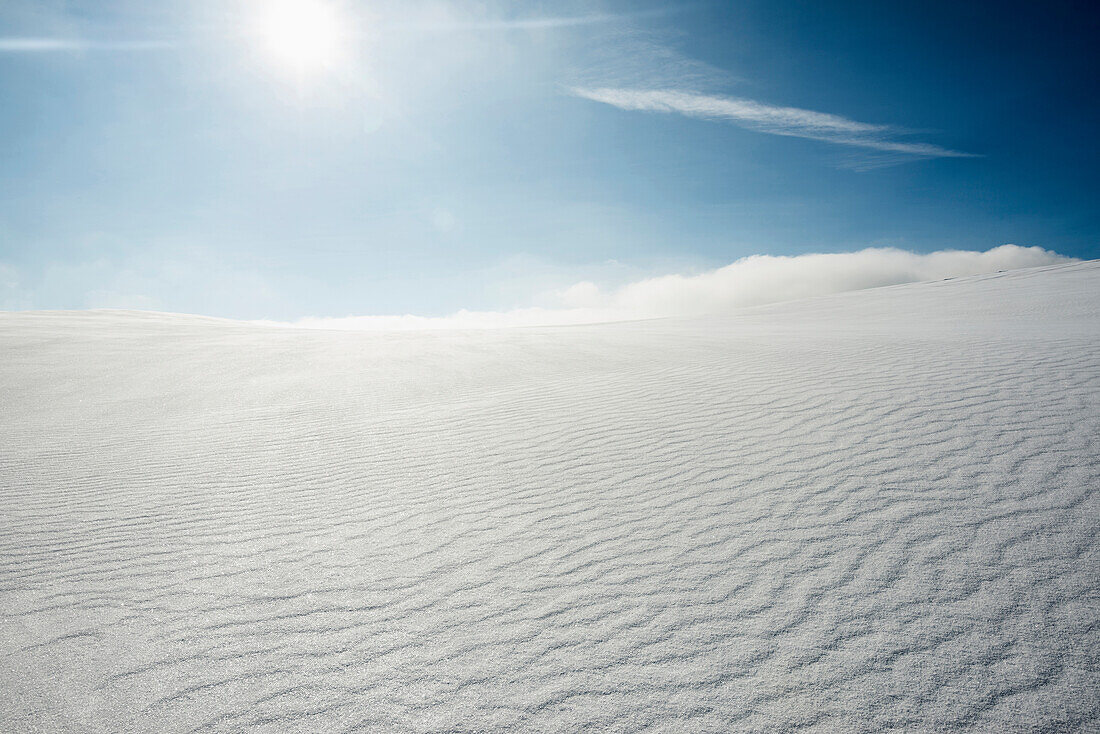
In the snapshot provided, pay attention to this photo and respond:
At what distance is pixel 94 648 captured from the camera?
9.84 feet

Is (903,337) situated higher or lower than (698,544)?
higher

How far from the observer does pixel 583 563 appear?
12.0ft

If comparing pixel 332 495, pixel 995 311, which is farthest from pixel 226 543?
pixel 995 311

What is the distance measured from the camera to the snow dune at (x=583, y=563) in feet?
8.28

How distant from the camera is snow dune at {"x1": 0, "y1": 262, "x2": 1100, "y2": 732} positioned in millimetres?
2523

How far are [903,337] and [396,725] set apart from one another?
14.3 m

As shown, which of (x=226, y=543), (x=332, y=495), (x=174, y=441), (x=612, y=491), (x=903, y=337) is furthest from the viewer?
(x=903, y=337)

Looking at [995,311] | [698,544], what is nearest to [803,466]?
[698,544]

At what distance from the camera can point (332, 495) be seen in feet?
16.8

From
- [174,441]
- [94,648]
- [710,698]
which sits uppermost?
[174,441]

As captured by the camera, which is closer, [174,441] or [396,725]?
[396,725]

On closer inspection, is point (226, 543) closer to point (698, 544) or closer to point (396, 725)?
point (396, 725)

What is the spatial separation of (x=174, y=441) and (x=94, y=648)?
16.5 feet

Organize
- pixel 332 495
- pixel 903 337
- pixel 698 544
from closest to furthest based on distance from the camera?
1. pixel 698 544
2. pixel 332 495
3. pixel 903 337
